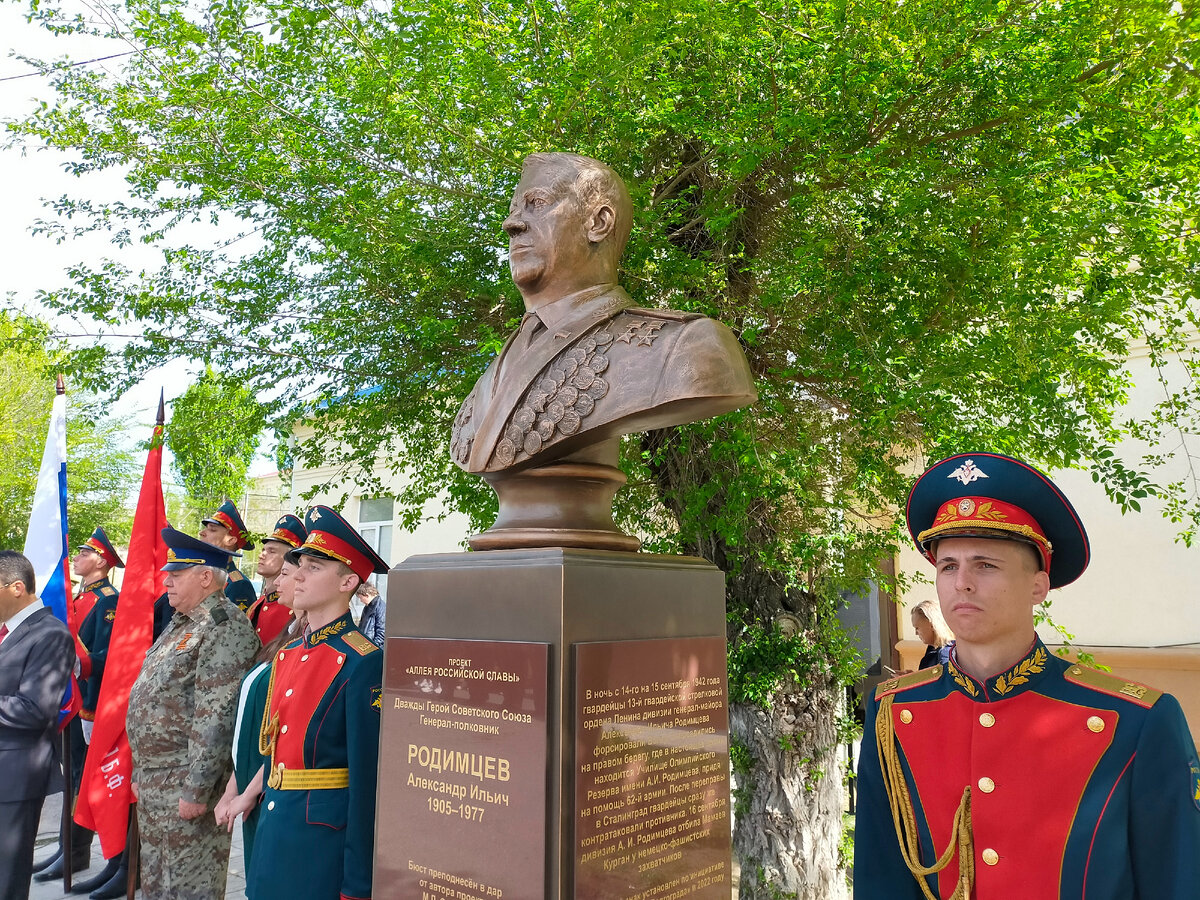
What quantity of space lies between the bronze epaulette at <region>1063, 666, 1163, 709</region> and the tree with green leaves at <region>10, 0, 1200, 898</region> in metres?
2.19

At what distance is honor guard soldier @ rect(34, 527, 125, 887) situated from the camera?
5.87 meters

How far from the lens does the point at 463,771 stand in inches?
93.8

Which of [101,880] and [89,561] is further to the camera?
[89,561]

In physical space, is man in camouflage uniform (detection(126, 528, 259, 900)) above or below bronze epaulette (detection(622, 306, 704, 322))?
below

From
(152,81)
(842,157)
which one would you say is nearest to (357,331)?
(152,81)

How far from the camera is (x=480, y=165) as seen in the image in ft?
15.1

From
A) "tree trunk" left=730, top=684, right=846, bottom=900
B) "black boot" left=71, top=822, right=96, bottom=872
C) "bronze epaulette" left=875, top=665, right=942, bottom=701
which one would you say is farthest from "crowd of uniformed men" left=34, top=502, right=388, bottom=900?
"tree trunk" left=730, top=684, right=846, bottom=900

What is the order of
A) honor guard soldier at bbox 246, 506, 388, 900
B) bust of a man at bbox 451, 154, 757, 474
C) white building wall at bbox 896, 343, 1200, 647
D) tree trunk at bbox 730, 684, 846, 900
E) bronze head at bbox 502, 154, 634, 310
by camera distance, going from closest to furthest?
bust of a man at bbox 451, 154, 757, 474 < bronze head at bbox 502, 154, 634, 310 < honor guard soldier at bbox 246, 506, 388, 900 < tree trunk at bbox 730, 684, 846, 900 < white building wall at bbox 896, 343, 1200, 647

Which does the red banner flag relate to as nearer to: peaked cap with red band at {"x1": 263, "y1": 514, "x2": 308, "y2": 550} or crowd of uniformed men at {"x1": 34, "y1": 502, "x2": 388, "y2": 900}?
crowd of uniformed men at {"x1": 34, "y1": 502, "x2": 388, "y2": 900}

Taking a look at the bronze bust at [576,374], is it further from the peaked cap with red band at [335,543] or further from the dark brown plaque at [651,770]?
the peaked cap with red band at [335,543]

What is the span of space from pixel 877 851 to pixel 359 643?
6.60 feet

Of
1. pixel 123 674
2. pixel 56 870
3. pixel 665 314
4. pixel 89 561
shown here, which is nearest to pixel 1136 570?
pixel 665 314

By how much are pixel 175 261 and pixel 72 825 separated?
3719 millimetres

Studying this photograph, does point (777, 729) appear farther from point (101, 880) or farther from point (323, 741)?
point (101, 880)
